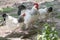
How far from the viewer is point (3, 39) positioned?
18.3 ft

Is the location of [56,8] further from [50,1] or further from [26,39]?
[26,39]

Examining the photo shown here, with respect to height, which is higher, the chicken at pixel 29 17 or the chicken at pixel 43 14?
the chicken at pixel 43 14

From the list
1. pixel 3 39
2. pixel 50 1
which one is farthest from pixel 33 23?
pixel 50 1

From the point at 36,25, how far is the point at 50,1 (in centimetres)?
390

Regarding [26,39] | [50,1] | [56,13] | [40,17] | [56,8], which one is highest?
[50,1]

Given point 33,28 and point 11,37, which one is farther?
point 33,28

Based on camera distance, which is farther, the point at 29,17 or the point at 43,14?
the point at 43,14

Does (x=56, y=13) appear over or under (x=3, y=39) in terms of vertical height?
over

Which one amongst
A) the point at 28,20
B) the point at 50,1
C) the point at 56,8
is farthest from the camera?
the point at 50,1

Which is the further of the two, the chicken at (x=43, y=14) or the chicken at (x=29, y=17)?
the chicken at (x=43, y=14)

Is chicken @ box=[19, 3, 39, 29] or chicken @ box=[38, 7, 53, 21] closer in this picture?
chicken @ box=[19, 3, 39, 29]

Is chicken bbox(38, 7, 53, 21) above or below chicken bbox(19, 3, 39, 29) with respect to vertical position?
above

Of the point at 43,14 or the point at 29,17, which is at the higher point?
the point at 43,14

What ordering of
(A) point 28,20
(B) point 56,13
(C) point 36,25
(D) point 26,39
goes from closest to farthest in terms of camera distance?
(D) point 26,39, (A) point 28,20, (C) point 36,25, (B) point 56,13
